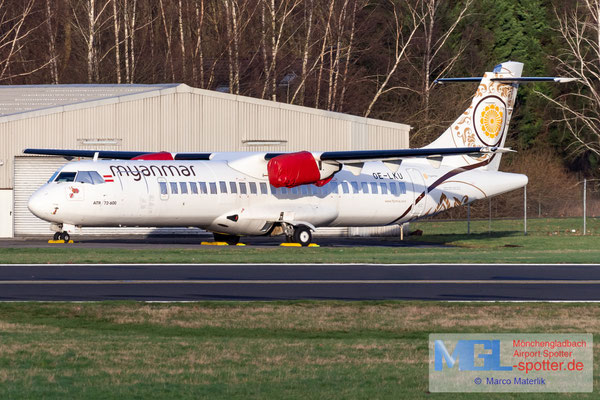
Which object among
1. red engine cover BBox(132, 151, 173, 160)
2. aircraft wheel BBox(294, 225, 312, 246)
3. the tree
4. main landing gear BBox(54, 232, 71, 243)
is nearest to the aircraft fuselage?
aircraft wheel BBox(294, 225, 312, 246)

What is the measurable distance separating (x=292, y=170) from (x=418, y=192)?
5800 mm

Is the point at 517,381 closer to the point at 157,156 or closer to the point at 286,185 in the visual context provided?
the point at 286,185

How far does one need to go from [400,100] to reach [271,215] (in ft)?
93.5

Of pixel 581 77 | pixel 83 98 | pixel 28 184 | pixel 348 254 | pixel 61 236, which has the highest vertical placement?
pixel 581 77

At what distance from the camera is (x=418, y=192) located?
→ 3419cm

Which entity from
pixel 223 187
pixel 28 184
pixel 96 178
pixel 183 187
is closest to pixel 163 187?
pixel 183 187

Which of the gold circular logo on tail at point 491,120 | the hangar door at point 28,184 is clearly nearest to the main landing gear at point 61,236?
the hangar door at point 28,184

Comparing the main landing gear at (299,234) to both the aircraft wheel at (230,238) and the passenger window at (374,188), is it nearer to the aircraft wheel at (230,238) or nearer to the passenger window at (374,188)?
the aircraft wheel at (230,238)

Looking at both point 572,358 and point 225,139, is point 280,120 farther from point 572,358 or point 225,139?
→ point 572,358

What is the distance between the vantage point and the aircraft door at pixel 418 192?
112 ft

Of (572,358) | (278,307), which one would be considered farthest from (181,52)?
(572,358)

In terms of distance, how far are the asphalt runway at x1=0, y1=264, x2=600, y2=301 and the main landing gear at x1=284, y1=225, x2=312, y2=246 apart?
8.26 m

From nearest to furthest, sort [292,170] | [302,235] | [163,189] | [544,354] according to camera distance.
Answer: [544,354]
[163,189]
[292,170]
[302,235]

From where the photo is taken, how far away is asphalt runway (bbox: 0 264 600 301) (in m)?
16.6
